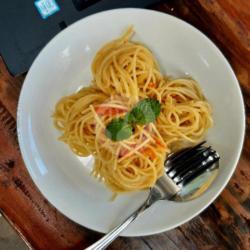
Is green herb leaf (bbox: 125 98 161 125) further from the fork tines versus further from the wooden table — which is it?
the wooden table

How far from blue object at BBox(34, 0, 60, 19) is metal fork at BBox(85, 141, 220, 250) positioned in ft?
1.57

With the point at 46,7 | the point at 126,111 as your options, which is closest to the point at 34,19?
the point at 46,7

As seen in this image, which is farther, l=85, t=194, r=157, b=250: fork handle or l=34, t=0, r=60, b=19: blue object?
l=34, t=0, r=60, b=19: blue object

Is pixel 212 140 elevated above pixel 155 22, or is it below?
below

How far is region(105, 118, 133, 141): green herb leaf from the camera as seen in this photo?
1030 millimetres

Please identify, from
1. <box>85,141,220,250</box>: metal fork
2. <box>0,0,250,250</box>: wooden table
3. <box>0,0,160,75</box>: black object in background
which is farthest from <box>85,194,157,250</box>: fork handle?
<box>0,0,160,75</box>: black object in background

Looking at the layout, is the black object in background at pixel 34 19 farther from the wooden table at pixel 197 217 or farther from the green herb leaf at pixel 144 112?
the green herb leaf at pixel 144 112

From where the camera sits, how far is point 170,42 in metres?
1.07

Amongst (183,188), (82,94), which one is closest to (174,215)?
(183,188)

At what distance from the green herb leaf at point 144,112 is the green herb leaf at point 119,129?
0.02 meters

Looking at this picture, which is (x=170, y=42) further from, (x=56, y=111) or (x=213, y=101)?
(x=56, y=111)

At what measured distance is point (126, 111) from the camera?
105 centimetres

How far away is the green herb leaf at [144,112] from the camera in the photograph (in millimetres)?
1021

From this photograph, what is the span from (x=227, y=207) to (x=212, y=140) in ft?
0.57
